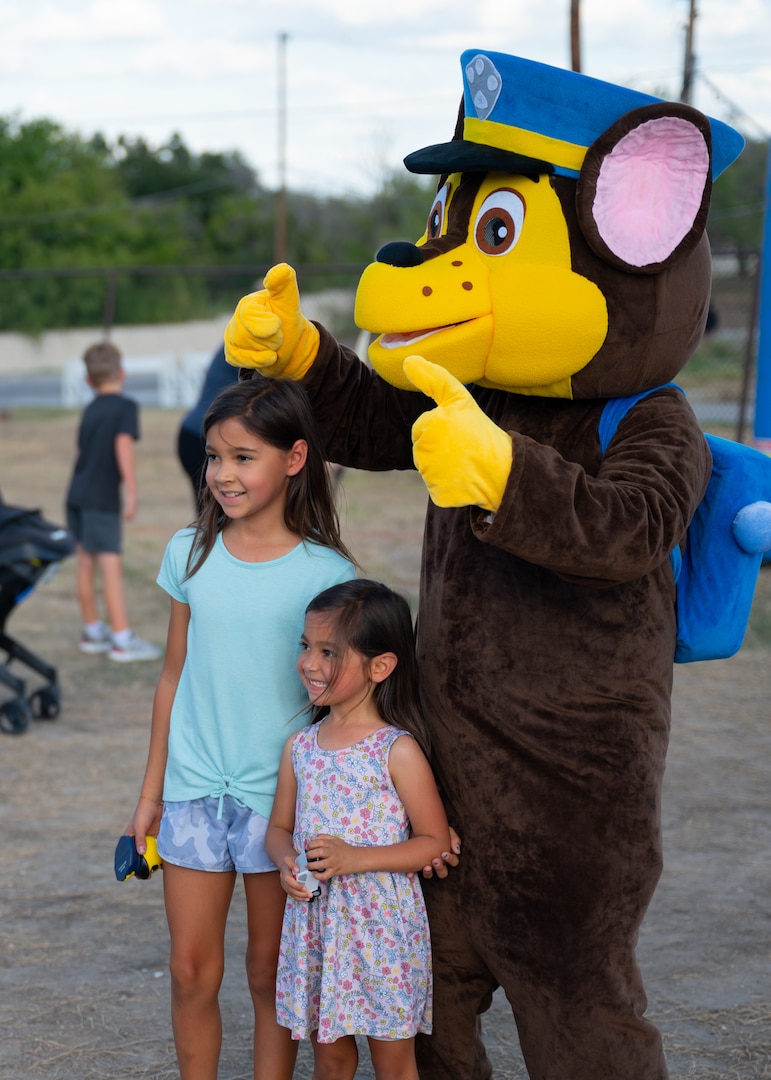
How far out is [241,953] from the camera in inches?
129

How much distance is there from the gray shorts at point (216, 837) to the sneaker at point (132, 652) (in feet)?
12.9

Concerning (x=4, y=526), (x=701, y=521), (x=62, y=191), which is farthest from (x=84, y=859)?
(x=62, y=191)

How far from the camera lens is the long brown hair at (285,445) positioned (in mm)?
2248

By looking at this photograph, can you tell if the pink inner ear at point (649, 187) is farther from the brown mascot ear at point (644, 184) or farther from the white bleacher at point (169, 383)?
the white bleacher at point (169, 383)

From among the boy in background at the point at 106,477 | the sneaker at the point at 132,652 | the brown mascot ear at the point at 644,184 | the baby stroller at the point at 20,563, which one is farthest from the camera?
the sneaker at the point at 132,652

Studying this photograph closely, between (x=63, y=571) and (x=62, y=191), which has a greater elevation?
(x=62, y=191)

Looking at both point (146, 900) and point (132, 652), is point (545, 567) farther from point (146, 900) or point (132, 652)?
point (132, 652)

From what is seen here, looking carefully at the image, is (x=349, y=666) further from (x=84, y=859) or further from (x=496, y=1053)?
(x=84, y=859)

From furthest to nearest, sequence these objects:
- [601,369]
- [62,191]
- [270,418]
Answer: [62,191] → [270,418] → [601,369]

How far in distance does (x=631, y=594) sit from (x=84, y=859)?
2.45 m

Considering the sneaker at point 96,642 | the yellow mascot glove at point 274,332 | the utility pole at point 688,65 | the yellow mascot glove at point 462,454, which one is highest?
the utility pole at point 688,65

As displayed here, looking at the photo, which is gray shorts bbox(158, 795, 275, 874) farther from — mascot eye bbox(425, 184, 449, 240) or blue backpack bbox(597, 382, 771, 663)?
mascot eye bbox(425, 184, 449, 240)

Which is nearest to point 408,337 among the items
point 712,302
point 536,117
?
point 536,117

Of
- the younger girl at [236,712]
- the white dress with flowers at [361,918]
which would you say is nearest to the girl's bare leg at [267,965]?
the younger girl at [236,712]
